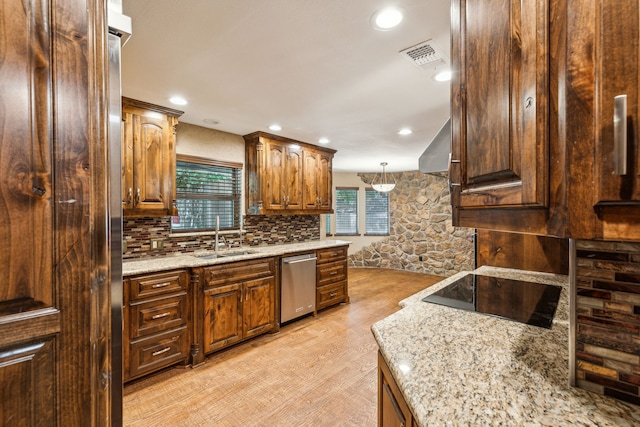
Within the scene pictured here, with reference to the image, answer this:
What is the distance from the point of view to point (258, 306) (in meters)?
2.99

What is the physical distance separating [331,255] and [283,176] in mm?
1296

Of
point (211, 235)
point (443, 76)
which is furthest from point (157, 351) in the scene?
point (443, 76)

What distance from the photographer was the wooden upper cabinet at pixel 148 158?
2.49m

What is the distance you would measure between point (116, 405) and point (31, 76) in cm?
90

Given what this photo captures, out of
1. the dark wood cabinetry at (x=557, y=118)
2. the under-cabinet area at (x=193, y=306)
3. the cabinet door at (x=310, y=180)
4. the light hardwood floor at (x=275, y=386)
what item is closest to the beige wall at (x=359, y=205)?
the cabinet door at (x=310, y=180)

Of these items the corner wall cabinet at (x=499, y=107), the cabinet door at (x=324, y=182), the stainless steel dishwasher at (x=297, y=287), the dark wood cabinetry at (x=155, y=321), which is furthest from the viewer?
the cabinet door at (x=324, y=182)

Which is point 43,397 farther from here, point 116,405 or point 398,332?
point 398,332

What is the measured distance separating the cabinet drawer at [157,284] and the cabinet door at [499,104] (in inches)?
93.4

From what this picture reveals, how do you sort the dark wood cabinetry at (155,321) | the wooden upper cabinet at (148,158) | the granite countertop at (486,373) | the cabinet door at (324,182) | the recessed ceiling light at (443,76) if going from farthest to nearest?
1. the cabinet door at (324,182)
2. the wooden upper cabinet at (148,158)
3. the dark wood cabinetry at (155,321)
4. the recessed ceiling light at (443,76)
5. the granite countertop at (486,373)

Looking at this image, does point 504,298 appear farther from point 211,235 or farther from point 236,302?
point 211,235

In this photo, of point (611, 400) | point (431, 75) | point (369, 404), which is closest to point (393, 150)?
point (431, 75)

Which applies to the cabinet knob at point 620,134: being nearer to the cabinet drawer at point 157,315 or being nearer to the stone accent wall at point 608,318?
the stone accent wall at point 608,318

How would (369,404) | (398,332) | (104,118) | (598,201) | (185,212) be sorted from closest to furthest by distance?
(598,201), (104,118), (398,332), (369,404), (185,212)

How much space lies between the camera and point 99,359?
71cm
